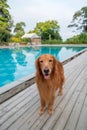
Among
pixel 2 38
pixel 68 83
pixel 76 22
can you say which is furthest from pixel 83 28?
pixel 68 83

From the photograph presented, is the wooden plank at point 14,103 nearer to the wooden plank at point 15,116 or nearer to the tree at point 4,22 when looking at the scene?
the wooden plank at point 15,116

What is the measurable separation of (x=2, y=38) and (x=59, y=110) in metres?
28.1

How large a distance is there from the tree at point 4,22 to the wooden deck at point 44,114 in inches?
1014

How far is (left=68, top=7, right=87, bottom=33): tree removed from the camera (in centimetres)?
3734

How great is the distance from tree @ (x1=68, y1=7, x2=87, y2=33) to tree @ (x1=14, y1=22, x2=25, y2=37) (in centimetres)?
979

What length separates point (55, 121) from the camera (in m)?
2.49

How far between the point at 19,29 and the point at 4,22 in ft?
39.0

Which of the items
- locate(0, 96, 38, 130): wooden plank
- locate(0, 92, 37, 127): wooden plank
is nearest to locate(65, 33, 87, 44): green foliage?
locate(0, 92, 37, 127): wooden plank

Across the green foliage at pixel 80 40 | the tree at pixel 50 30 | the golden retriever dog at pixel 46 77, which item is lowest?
the green foliage at pixel 80 40

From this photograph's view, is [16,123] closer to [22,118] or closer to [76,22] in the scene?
[22,118]

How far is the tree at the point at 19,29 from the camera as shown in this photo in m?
40.6

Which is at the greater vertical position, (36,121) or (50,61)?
(50,61)

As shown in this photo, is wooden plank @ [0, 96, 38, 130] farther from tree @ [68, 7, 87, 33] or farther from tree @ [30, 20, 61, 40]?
tree @ [30, 20, 61, 40]

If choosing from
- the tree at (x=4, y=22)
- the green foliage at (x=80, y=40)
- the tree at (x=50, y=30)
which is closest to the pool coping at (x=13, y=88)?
the tree at (x=4, y=22)
